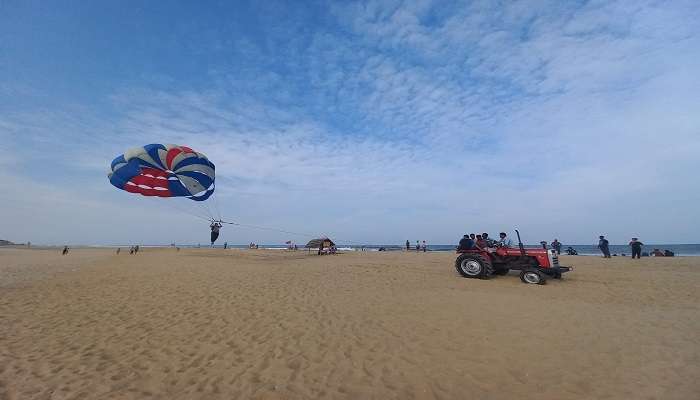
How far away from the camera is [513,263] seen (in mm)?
12117

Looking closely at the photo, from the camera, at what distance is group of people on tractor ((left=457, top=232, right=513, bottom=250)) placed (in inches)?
494

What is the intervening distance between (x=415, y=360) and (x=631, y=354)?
135 inches

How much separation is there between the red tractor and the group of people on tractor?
0.13 meters

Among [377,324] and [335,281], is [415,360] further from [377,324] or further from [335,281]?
[335,281]

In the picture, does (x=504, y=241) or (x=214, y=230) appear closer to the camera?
(x=504, y=241)

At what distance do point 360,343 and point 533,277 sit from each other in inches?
321

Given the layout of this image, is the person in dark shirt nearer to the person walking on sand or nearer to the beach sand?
the beach sand

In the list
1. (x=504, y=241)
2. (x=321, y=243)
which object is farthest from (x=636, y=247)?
(x=321, y=243)

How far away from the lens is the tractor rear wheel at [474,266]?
1216 cm

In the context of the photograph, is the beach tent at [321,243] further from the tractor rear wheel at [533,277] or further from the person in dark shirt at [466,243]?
the tractor rear wheel at [533,277]

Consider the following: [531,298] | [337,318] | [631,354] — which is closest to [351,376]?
[337,318]

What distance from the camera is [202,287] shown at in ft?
39.5

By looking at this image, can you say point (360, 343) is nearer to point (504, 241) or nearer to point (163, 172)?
point (504, 241)

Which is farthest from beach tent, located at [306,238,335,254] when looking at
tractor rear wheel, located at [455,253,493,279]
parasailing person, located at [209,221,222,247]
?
tractor rear wheel, located at [455,253,493,279]
